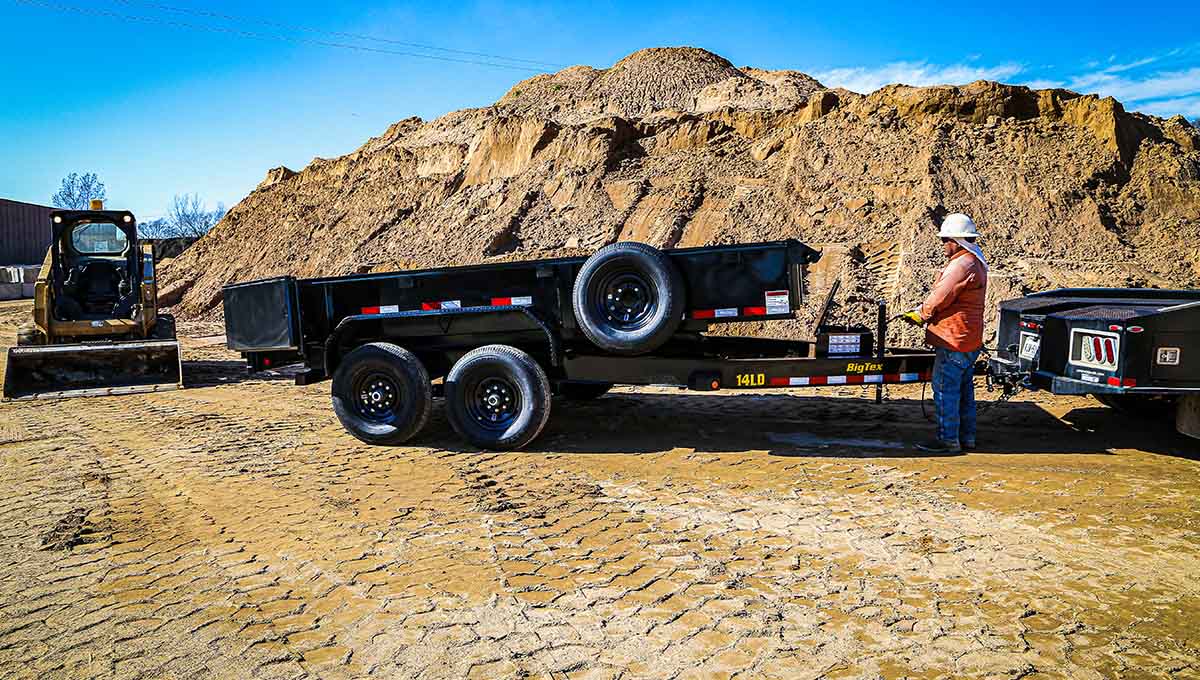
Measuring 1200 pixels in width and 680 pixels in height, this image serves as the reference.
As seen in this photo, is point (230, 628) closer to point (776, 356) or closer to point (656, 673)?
point (656, 673)

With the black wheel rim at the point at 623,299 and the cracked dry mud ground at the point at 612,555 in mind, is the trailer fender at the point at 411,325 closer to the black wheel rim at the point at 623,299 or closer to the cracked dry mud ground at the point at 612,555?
the black wheel rim at the point at 623,299

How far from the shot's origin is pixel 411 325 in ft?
23.7

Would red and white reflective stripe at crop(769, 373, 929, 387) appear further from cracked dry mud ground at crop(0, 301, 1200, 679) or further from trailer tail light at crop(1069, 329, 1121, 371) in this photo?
trailer tail light at crop(1069, 329, 1121, 371)

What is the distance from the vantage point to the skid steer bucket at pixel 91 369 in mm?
10000

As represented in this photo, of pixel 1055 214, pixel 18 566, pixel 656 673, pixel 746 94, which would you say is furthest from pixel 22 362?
pixel 746 94

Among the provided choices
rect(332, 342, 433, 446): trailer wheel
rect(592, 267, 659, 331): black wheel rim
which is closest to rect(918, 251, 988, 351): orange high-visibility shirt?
rect(592, 267, 659, 331): black wheel rim

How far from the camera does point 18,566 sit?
440cm

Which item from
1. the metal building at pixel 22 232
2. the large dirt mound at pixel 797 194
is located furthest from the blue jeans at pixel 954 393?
the metal building at pixel 22 232

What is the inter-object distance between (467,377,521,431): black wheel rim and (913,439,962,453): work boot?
3.59 metres

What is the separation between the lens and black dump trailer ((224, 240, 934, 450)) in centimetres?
632

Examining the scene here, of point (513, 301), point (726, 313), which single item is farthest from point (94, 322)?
point (726, 313)

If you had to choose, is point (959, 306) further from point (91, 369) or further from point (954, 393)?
point (91, 369)

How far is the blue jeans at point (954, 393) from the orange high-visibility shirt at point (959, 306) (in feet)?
0.36

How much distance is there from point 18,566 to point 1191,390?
791 cm
